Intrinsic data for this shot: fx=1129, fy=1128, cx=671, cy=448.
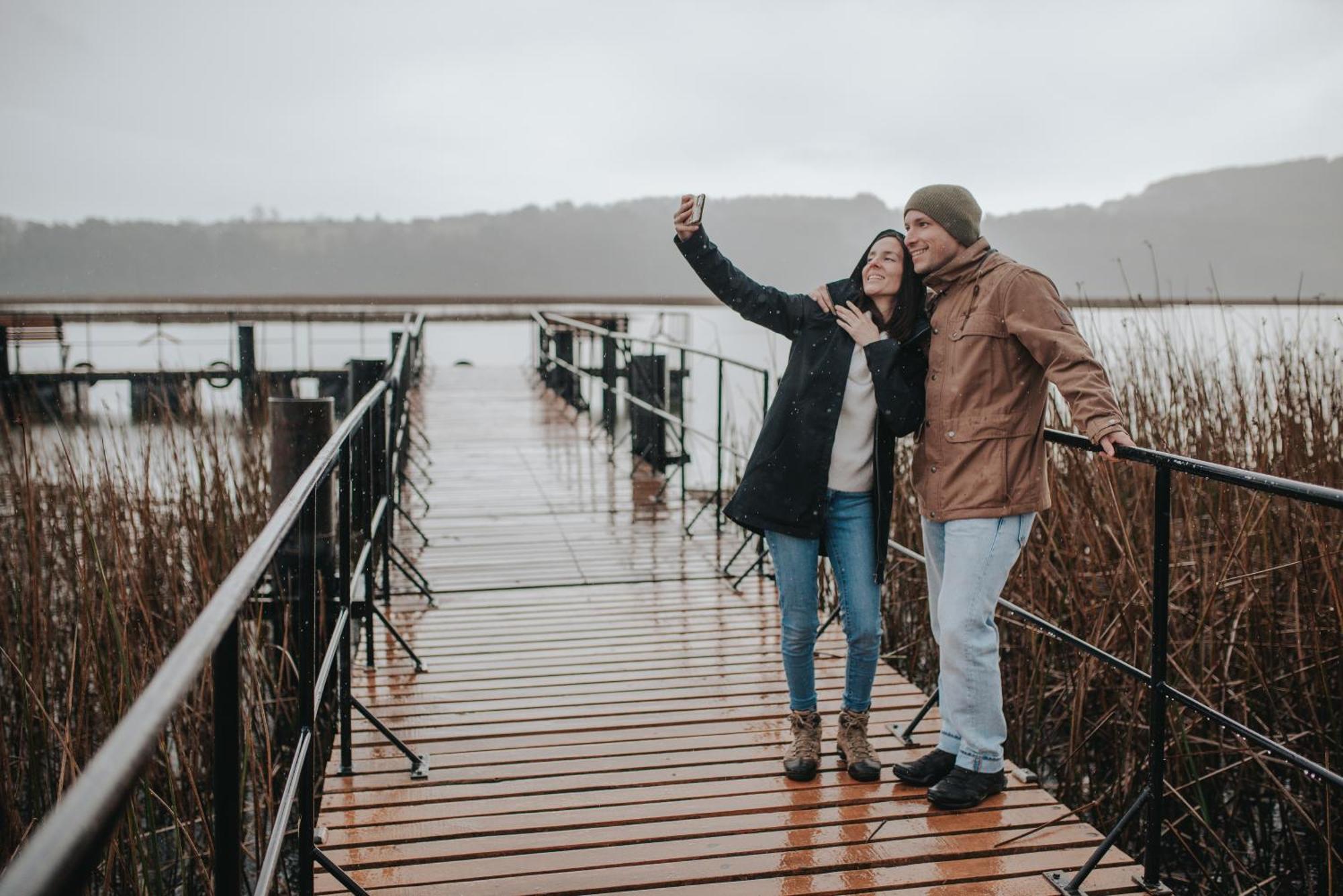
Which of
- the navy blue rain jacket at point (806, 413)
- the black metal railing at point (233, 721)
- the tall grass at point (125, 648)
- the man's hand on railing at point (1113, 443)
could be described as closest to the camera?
the black metal railing at point (233, 721)

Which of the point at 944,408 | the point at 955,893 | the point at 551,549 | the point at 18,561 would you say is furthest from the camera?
the point at 551,549

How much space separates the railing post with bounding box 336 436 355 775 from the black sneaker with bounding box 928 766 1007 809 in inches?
63.0

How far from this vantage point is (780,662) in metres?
4.34

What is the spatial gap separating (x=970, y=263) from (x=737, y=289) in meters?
0.62

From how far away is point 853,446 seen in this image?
2.95 meters

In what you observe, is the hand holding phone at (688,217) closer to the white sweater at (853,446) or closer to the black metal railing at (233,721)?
the white sweater at (853,446)

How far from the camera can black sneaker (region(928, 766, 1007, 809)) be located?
292 centimetres

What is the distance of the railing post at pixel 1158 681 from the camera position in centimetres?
245

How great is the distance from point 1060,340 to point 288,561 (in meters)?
3.21

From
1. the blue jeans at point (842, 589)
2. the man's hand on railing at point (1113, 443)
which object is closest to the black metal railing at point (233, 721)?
the blue jeans at point (842, 589)

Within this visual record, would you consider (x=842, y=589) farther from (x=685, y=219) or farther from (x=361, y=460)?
(x=361, y=460)

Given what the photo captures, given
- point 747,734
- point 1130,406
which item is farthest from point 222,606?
point 1130,406

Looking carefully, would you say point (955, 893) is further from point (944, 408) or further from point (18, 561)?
point (18, 561)

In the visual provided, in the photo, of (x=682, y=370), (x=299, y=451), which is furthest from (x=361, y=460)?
(x=682, y=370)
